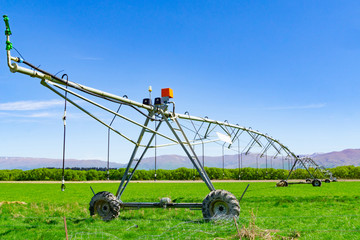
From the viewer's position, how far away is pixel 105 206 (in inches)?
510

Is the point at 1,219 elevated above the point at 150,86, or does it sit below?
below

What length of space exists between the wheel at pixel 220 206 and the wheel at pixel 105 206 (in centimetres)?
334

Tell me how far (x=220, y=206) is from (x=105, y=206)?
4.33m

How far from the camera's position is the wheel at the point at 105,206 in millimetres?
12750

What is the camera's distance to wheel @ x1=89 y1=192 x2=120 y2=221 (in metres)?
12.8

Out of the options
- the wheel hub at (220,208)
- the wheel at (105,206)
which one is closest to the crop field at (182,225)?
the wheel at (105,206)

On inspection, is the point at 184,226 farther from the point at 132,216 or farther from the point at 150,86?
the point at 150,86

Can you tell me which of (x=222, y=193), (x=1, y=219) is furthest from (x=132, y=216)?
(x=1, y=219)

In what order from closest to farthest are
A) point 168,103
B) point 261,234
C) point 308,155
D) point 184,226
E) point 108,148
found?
point 261,234, point 184,226, point 108,148, point 168,103, point 308,155

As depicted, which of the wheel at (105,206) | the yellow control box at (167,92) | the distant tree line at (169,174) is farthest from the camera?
the distant tree line at (169,174)

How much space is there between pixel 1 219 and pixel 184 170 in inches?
1700

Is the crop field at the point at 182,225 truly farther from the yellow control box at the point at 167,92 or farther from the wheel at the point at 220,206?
the yellow control box at the point at 167,92

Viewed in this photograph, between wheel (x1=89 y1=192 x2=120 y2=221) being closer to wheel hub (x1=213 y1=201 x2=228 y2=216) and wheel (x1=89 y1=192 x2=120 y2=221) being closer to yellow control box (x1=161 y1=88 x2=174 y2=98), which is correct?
wheel hub (x1=213 y1=201 x2=228 y2=216)

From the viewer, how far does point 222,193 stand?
38.1ft
